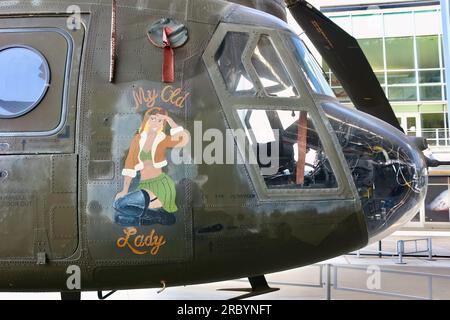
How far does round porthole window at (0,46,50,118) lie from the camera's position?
3.58m

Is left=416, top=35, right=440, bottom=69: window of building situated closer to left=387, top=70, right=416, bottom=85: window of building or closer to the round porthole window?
left=387, top=70, right=416, bottom=85: window of building

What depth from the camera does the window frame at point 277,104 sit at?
11.4 ft

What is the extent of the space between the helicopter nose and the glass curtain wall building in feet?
61.4

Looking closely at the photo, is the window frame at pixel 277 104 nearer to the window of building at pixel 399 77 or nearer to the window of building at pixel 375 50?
the window of building at pixel 375 50

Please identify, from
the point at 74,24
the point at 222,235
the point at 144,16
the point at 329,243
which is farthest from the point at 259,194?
the point at 74,24

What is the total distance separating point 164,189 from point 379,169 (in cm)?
176

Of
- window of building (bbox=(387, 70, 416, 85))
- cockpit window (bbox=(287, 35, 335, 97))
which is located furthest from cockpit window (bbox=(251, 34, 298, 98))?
window of building (bbox=(387, 70, 416, 85))

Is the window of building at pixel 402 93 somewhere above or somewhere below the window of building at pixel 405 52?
below

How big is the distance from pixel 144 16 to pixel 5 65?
121 centimetres

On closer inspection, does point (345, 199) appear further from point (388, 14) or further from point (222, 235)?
point (388, 14)

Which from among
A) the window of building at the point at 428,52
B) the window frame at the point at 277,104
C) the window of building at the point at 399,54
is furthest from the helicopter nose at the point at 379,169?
the window of building at the point at 428,52

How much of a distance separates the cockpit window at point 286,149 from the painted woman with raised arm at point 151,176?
56cm

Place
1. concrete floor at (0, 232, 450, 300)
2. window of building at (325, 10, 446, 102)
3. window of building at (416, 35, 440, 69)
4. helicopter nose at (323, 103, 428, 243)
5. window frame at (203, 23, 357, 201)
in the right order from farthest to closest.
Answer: window of building at (416, 35, 440, 69)
window of building at (325, 10, 446, 102)
concrete floor at (0, 232, 450, 300)
helicopter nose at (323, 103, 428, 243)
window frame at (203, 23, 357, 201)

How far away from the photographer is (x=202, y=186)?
3.42 metres
